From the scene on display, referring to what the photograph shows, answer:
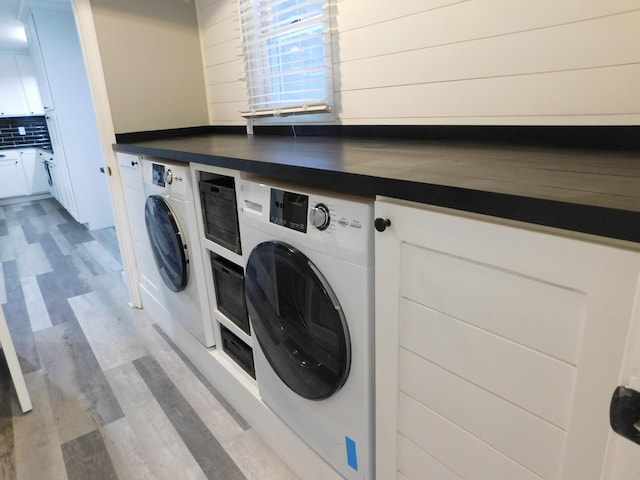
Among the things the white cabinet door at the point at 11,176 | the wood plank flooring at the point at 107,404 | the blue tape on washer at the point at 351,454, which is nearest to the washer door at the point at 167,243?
the wood plank flooring at the point at 107,404

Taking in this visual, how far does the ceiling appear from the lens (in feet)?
12.6

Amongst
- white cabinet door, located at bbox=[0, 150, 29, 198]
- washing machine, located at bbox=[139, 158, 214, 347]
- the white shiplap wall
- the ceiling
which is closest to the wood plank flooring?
washing machine, located at bbox=[139, 158, 214, 347]

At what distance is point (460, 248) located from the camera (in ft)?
2.27

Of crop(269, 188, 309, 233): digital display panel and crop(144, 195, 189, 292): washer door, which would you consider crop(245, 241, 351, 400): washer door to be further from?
crop(144, 195, 189, 292): washer door

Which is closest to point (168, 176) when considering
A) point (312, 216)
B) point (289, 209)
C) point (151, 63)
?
point (289, 209)

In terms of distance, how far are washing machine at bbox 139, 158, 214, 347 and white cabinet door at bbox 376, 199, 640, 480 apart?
108 centimetres

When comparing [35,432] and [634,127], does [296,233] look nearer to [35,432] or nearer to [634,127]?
[634,127]

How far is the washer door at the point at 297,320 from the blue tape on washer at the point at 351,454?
0.14 m

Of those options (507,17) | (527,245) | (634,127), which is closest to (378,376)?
(527,245)

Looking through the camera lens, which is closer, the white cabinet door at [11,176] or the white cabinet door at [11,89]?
the white cabinet door at [11,89]

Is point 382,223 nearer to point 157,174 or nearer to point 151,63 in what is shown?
point 157,174

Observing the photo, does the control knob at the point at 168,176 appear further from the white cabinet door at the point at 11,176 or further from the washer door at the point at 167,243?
the white cabinet door at the point at 11,176

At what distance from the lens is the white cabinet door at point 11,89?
19.1 feet

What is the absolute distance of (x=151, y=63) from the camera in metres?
2.50
